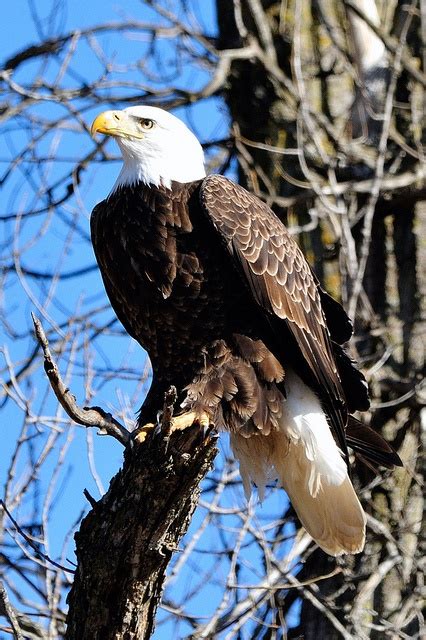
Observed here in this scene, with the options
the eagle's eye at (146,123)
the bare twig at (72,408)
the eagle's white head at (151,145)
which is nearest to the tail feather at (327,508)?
the bare twig at (72,408)

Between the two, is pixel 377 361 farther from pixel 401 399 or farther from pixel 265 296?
pixel 265 296

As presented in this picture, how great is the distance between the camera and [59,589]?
17.6ft

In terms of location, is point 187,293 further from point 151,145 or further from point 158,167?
point 151,145

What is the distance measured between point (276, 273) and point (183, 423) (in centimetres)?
100

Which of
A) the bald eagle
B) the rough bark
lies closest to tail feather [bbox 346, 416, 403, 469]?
the bald eagle

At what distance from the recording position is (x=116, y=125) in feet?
16.8

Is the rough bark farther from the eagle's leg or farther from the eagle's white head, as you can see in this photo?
the eagle's white head

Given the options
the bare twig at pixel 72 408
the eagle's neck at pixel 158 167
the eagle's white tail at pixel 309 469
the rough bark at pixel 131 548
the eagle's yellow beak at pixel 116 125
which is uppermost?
the eagle's yellow beak at pixel 116 125

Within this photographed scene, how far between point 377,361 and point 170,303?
2126 millimetres

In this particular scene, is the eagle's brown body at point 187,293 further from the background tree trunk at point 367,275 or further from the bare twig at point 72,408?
the background tree trunk at point 367,275

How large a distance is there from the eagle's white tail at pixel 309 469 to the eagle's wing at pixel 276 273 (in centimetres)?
9

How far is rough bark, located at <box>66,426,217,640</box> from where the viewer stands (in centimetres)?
380

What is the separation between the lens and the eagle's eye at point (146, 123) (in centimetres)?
520

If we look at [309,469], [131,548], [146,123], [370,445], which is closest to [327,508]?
[309,469]
